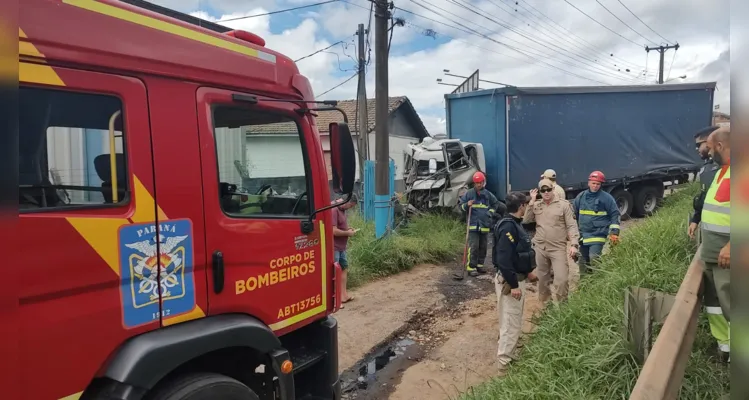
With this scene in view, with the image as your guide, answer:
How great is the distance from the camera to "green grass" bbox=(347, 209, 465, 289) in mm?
7305

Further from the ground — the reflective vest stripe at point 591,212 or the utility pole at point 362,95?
the utility pole at point 362,95

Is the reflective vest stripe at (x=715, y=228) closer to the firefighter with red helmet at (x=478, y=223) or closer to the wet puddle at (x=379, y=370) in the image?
the wet puddle at (x=379, y=370)

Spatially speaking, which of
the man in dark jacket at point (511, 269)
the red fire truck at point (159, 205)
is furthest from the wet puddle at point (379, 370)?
the red fire truck at point (159, 205)

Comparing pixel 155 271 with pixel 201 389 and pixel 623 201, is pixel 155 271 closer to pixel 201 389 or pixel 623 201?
pixel 201 389

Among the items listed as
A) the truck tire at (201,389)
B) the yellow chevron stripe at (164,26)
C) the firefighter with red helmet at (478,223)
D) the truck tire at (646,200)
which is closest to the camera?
the yellow chevron stripe at (164,26)

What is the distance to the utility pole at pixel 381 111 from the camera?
8414 mm

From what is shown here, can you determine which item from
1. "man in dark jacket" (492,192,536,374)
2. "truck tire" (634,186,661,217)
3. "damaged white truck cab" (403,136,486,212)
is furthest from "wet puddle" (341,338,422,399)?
"truck tire" (634,186,661,217)

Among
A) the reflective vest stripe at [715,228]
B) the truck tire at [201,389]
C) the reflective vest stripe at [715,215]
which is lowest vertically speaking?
the truck tire at [201,389]

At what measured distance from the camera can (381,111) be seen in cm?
858

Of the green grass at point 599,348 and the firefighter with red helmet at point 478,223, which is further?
the firefighter with red helmet at point 478,223

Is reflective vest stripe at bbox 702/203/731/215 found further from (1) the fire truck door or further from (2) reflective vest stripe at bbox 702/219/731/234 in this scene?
(1) the fire truck door

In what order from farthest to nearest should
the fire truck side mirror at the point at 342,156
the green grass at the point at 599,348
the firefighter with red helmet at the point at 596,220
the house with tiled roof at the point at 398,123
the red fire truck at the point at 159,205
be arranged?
the house with tiled roof at the point at 398,123 → the firefighter with red helmet at the point at 596,220 → the green grass at the point at 599,348 → the fire truck side mirror at the point at 342,156 → the red fire truck at the point at 159,205

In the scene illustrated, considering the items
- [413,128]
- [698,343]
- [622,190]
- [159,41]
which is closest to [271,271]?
[159,41]

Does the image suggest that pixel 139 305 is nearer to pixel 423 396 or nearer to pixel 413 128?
pixel 423 396
